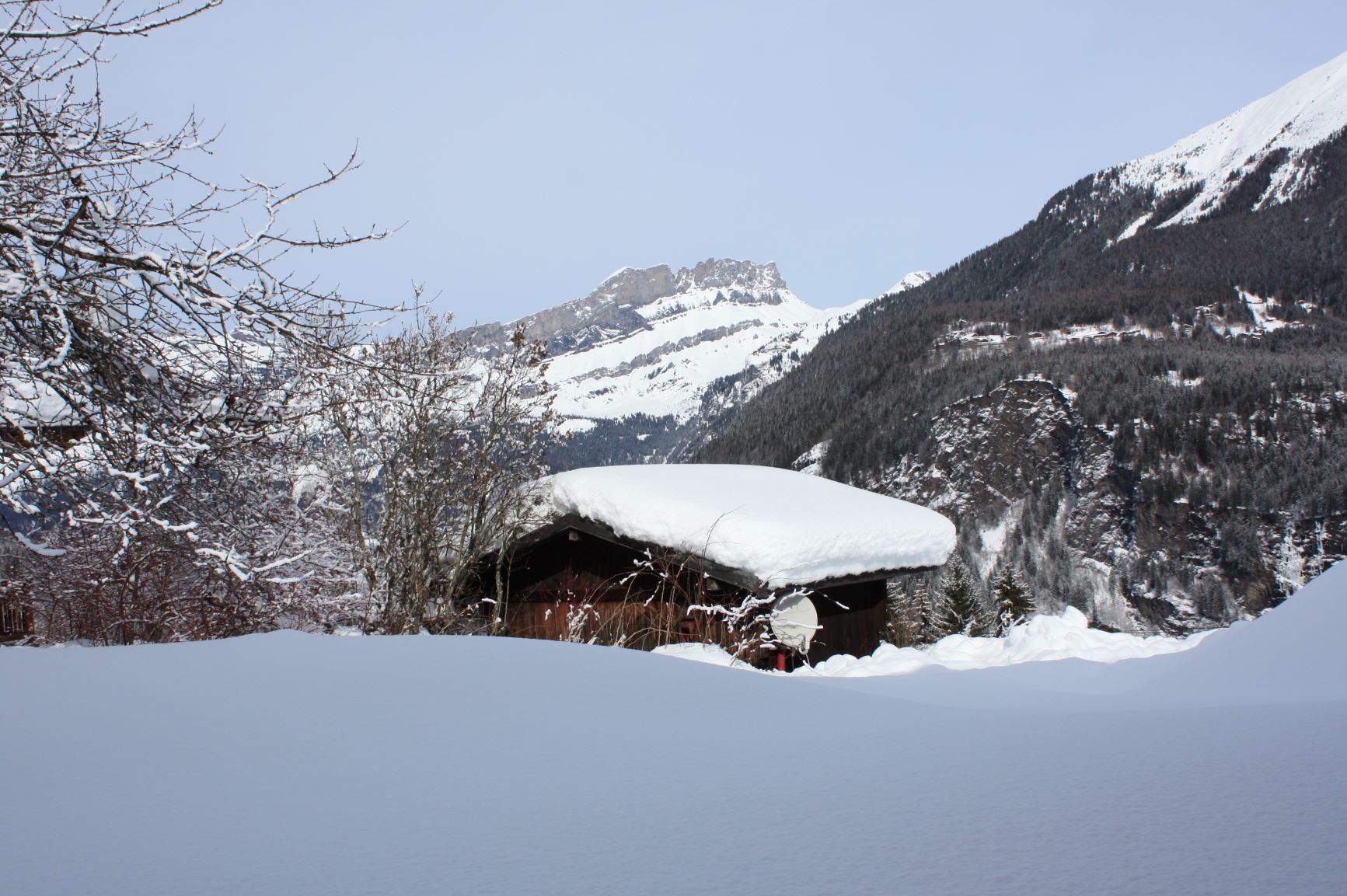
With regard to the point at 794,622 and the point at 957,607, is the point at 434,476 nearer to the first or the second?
the point at 794,622

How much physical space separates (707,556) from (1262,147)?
22050cm

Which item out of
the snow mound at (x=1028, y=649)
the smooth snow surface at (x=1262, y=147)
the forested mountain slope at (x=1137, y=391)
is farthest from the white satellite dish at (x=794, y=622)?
the smooth snow surface at (x=1262, y=147)

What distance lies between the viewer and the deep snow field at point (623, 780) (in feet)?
4.96

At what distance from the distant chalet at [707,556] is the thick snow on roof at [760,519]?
0.06 ft

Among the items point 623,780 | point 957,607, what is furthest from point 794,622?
point 957,607

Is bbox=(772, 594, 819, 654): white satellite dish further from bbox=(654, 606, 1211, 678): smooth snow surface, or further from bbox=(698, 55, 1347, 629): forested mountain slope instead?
bbox=(698, 55, 1347, 629): forested mountain slope

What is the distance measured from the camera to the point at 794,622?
Answer: 28.9ft

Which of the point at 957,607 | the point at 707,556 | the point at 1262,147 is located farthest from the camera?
the point at 1262,147

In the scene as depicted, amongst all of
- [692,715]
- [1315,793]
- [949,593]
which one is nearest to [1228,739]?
[1315,793]

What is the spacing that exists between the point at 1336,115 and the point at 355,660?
228m

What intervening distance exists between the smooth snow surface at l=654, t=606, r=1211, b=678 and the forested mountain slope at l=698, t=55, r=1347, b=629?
187 ft

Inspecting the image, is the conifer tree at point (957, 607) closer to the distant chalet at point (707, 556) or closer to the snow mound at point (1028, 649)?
the distant chalet at point (707, 556)

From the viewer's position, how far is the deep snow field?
59.5 inches

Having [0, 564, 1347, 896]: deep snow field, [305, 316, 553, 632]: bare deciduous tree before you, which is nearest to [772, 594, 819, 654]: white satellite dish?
[305, 316, 553, 632]: bare deciduous tree
